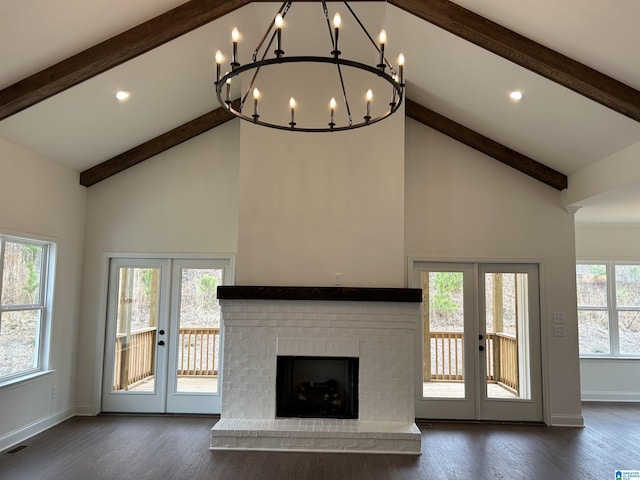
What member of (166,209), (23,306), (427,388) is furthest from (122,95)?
(427,388)

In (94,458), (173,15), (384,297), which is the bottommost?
(94,458)

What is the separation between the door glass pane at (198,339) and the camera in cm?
574

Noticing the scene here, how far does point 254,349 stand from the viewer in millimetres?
4891

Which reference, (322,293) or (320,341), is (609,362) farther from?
(322,293)

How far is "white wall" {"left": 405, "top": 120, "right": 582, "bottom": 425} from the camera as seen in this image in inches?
224

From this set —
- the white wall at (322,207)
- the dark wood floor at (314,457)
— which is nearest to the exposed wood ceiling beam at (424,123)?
the white wall at (322,207)

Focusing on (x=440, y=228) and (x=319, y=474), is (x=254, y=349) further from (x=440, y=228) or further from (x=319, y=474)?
(x=440, y=228)

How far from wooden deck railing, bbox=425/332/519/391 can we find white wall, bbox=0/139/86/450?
430 cm

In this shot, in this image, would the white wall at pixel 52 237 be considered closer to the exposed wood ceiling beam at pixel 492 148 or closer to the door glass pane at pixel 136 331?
the door glass pane at pixel 136 331

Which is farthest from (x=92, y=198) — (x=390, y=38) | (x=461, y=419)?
(x=461, y=419)

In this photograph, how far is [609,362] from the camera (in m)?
6.75

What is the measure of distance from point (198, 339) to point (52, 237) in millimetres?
2001

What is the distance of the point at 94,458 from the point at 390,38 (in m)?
4.76

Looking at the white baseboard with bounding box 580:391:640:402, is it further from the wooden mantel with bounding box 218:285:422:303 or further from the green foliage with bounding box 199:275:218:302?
the green foliage with bounding box 199:275:218:302
